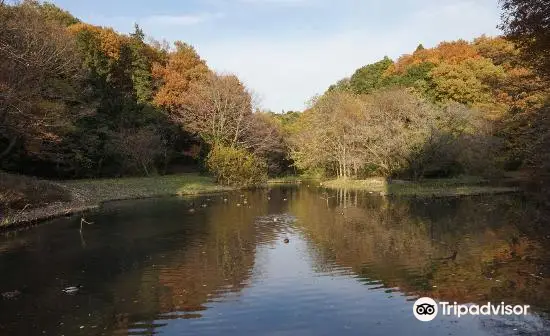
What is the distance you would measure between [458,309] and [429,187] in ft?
87.1

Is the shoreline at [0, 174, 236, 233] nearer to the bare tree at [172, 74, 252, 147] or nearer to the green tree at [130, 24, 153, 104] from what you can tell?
the bare tree at [172, 74, 252, 147]

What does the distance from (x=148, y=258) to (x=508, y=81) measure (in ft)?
53.4

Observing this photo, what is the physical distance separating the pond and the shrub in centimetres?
1834

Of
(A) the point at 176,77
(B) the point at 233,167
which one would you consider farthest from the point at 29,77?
(A) the point at 176,77

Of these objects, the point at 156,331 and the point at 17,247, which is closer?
the point at 156,331

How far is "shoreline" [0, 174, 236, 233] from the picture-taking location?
22.8 metres

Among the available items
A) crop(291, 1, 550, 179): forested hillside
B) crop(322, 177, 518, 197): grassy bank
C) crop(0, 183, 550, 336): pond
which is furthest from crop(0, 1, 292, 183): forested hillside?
crop(0, 183, 550, 336): pond

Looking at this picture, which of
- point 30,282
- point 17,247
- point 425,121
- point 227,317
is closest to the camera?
point 227,317

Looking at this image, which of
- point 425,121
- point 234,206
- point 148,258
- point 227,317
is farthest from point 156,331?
point 425,121

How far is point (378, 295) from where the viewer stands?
36.5 ft

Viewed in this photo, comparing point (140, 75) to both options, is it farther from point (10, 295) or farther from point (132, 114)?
point (10, 295)

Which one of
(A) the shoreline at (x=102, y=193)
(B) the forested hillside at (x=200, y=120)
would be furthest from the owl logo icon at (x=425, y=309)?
(A) the shoreline at (x=102, y=193)

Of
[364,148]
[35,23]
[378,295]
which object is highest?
[35,23]

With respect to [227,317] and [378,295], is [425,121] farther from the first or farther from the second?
[227,317]
